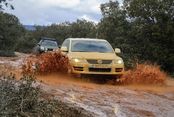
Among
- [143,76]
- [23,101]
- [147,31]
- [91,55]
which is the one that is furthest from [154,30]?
[23,101]

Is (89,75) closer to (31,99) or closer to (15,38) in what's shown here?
(31,99)

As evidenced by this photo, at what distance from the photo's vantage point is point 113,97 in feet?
42.8

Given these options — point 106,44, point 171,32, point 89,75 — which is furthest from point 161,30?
point 89,75

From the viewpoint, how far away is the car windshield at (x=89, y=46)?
17.6 metres

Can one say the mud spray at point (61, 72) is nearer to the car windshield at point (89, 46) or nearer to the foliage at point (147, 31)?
the car windshield at point (89, 46)

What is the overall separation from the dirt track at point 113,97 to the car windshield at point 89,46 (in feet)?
4.04

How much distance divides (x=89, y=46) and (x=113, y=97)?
201 inches

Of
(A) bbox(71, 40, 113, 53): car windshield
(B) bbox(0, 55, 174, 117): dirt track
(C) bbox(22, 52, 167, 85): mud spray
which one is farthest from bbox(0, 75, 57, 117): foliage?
(A) bbox(71, 40, 113, 53): car windshield

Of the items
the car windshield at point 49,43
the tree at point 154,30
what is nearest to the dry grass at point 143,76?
the tree at point 154,30

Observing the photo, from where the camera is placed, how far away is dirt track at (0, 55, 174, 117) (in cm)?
1069

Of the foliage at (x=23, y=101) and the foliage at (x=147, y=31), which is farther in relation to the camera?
the foliage at (x=147, y=31)

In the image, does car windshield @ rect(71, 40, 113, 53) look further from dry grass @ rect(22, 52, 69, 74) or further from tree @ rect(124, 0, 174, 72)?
tree @ rect(124, 0, 174, 72)

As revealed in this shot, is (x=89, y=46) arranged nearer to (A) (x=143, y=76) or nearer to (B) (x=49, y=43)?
(A) (x=143, y=76)

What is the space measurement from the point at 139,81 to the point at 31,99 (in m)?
9.98
